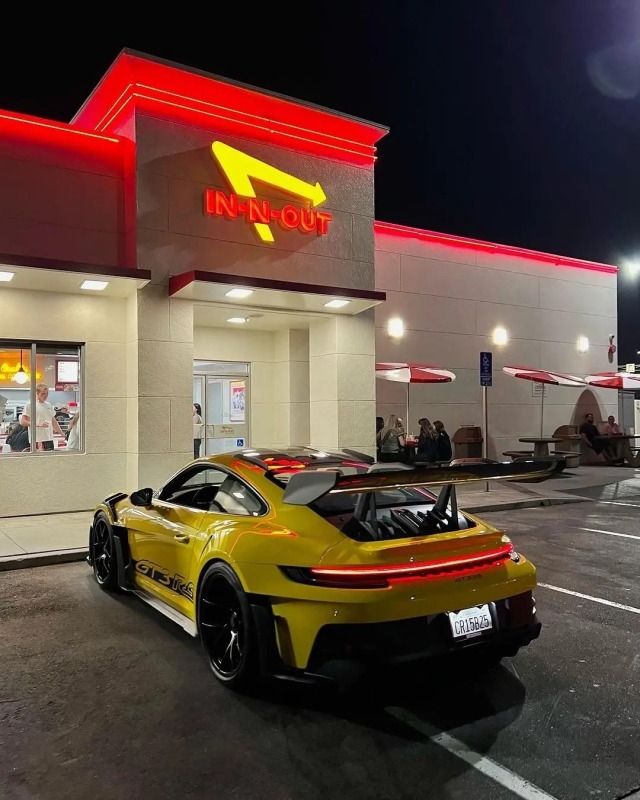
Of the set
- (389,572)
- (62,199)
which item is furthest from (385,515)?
(62,199)

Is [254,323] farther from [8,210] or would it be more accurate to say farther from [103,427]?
[8,210]

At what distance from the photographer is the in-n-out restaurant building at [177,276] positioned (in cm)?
1096

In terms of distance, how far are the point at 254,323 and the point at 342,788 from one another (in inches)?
449

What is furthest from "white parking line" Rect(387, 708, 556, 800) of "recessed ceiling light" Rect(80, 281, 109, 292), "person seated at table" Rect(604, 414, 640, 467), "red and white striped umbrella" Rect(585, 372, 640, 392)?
"person seated at table" Rect(604, 414, 640, 467)

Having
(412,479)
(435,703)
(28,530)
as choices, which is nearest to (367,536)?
(412,479)

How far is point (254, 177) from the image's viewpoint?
12.3 meters

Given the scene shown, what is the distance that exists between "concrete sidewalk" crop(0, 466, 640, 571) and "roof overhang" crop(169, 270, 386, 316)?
4.01 meters

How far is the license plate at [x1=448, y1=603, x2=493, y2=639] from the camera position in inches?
150

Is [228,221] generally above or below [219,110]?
below

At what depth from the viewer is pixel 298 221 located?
42.1 feet

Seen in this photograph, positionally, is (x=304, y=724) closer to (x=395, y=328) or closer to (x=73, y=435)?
(x=73, y=435)

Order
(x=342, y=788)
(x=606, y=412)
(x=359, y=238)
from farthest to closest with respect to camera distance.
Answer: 1. (x=606, y=412)
2. (x=359, y=238)
3. (x=342, y=788)

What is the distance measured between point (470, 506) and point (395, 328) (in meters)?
6.42

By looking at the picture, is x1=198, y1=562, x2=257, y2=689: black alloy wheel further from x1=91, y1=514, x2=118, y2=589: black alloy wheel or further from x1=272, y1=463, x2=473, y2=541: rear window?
x1=91, y1=514, x2=118, y2=589: black alloy wheel
